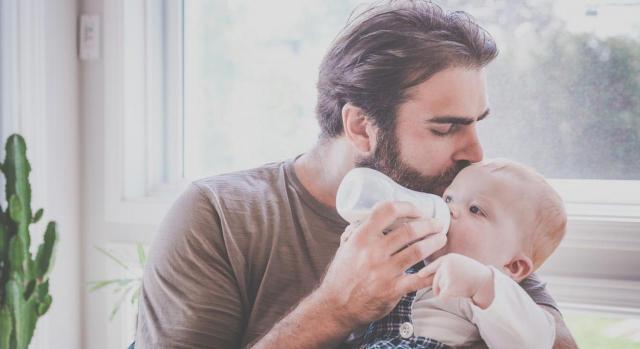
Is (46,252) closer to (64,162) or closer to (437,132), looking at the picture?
(64,162)

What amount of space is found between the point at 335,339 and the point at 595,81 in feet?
2.65

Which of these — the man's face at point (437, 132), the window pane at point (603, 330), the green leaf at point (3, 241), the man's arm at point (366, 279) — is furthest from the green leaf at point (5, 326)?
the window pane at point (603, 330)

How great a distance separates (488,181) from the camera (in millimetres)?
1107

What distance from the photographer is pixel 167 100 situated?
1993 millimetres

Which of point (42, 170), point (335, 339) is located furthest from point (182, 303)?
point (42, 170)

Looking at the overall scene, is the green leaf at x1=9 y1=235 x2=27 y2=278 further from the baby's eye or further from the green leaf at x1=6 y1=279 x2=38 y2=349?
the baby's eye

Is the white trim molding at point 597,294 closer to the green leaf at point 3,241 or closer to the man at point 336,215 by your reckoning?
the man at point 336,215

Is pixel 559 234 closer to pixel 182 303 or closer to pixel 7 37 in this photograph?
pixel 182 303

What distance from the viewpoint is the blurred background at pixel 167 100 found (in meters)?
1.52

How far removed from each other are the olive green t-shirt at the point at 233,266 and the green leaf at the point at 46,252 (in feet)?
0.89

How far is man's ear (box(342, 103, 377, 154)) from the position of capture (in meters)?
1.24

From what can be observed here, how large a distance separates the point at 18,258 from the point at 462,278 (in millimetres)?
960

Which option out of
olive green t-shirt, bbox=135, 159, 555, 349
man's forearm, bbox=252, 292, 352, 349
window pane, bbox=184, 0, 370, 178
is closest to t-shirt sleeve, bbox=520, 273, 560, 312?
olive green t-shirt, bbox=135, 159, 555, 349

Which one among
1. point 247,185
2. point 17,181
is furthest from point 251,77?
point 17,181
